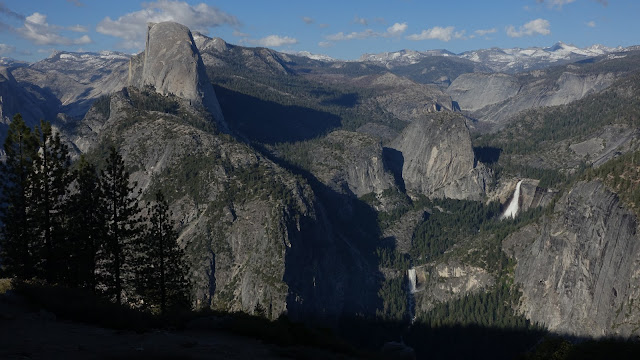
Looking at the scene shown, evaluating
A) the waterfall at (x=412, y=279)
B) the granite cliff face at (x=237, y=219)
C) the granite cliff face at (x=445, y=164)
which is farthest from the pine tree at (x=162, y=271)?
the granite cliff face at (x=445, y=164)

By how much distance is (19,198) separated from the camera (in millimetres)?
39594

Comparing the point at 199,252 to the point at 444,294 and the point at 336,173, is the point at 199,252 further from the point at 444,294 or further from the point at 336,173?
the point at 336,173

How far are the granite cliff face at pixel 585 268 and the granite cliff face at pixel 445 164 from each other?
64.4m

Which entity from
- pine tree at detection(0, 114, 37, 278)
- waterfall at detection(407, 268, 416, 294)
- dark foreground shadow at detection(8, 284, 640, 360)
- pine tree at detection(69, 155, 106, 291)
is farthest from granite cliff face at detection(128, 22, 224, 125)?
dark foreground shadow at detection(8, 284, 640, 360)

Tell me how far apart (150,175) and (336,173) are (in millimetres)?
66724

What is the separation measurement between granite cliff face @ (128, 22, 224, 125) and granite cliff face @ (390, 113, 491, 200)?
75.6 meters

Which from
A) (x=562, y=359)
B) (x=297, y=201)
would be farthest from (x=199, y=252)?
(x=562, y=359)

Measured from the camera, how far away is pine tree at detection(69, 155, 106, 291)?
40.4 metres

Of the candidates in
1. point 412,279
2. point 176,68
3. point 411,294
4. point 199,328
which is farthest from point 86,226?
point 176,68

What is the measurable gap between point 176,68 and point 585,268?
14799 cm

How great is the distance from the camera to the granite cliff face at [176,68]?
7042 inches

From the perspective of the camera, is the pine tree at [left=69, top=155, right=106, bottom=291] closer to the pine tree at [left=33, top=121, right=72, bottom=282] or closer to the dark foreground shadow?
the pine tree at [left=33, top=121, right=72, bottom=282]

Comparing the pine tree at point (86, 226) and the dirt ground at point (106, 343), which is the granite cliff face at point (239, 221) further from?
the dirt ground at point (106, 343)

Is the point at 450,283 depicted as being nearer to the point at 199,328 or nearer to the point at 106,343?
the point at 199,328
